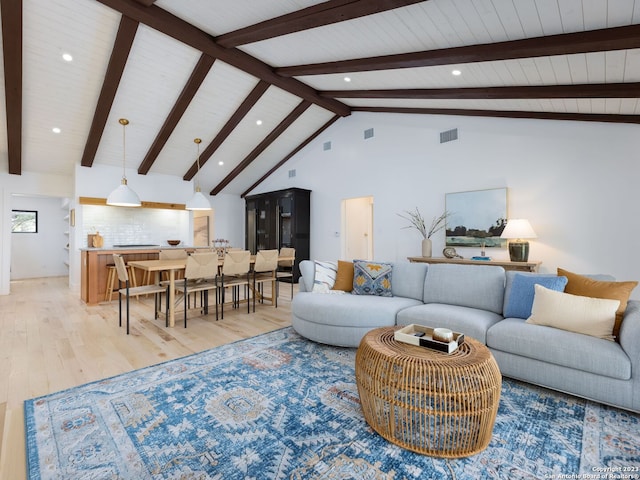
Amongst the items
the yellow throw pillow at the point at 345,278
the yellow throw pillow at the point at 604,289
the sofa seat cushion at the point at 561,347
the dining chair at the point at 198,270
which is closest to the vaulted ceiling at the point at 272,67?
the yellow throw pillow at the point at 604,289

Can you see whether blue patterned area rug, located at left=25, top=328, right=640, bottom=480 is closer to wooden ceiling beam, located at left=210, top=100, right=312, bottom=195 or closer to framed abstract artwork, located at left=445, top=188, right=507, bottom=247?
framed abstract artwork, located at left=445, top=188, right=507, bottom=247

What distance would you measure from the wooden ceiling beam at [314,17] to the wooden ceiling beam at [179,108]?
2.74ft

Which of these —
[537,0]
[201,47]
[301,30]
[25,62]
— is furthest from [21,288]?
[537,0]

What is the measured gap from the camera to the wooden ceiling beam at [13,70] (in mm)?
3283

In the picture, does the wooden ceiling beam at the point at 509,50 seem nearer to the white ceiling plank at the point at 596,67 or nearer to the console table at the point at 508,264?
the white ceiling plank at the point at 596,67

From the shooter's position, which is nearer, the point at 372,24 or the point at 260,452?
the point at 260,452

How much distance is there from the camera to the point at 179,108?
17.1ft

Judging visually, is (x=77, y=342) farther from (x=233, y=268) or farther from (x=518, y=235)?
(x=518, y=235)

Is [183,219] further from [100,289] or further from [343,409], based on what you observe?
[343,409]

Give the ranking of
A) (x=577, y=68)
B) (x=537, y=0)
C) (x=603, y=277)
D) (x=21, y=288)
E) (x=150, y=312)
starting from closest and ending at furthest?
1. (x=537, y=0)
2. (x=603, y=277)
3. (x=577, y=68)
4. (x=150, y=312)
5. (x=21, y=288)

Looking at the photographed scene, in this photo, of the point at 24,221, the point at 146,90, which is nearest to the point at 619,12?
the point at 146,90

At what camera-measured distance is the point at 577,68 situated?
2967mm

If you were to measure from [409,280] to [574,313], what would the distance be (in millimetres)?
1500

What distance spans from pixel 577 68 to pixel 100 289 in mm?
6976
